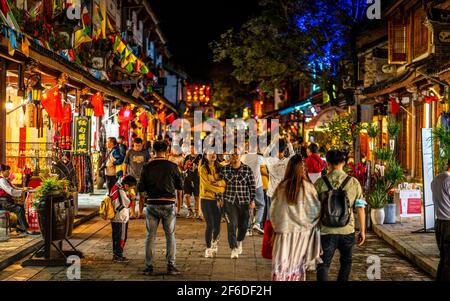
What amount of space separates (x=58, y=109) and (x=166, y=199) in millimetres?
7953

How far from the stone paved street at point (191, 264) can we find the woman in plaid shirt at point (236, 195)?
1.91 feet

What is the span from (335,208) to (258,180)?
6413 millimetres

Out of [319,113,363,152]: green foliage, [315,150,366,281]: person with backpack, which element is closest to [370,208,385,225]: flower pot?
[319,113,363,152]: green foliage

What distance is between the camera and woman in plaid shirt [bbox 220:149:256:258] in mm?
10703

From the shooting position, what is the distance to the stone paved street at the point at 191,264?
9.43m

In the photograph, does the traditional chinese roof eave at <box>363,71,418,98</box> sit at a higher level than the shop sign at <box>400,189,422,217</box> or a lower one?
higher

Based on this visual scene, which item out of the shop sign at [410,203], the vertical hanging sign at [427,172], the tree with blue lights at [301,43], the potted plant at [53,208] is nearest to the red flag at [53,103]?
the potted plant at [53,208]

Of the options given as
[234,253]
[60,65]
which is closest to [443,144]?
[234,253]

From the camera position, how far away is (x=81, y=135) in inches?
782

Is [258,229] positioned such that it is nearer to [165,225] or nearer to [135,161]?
[135,161]

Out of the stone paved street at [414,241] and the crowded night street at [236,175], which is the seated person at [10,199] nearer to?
the crowded night street at [236,175]

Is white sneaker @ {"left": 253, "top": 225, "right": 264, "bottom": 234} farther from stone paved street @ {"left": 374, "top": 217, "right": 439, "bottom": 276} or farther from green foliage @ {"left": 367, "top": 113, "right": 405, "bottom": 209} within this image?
green foliage @ {"left": 367, "top": 113, "right": 405, "bottom": 209}

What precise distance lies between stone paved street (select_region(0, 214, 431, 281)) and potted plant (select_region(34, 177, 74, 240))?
2.03 ft
